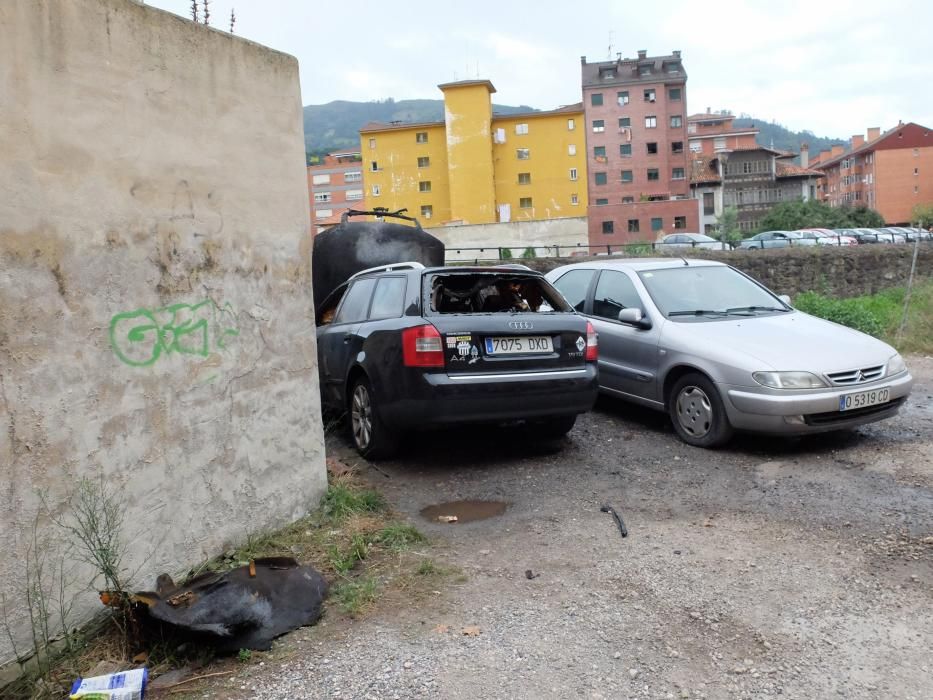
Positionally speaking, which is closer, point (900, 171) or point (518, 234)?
point (518, 234)

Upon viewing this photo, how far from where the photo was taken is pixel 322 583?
143 inches

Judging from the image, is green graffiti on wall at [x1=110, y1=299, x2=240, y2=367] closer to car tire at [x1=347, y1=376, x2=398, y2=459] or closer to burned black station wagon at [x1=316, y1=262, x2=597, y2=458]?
burned black station wagon at [x1=316, y1=262, x2=597, y2=458]

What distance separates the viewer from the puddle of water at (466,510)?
15.7 feet

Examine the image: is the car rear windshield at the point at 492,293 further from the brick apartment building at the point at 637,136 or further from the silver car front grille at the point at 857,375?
the brick apartment building at the point at 637,136

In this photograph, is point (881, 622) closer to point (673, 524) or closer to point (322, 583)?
point (673, 524)

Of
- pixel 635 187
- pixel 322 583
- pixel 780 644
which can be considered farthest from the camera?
pixel 635 187

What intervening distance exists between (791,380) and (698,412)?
848mm

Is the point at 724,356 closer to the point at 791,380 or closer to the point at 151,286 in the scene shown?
the point at 791,380

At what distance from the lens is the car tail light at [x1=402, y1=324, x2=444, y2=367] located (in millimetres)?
5238

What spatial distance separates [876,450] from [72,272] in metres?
5.83

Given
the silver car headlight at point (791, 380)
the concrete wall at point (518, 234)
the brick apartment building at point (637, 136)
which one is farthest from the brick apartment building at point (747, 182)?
the silver car headlight at point (791, 380)

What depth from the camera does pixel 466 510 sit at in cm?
492

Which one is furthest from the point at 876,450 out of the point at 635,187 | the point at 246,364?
the point at 635,187

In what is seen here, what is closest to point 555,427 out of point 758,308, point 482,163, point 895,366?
point 758,308
